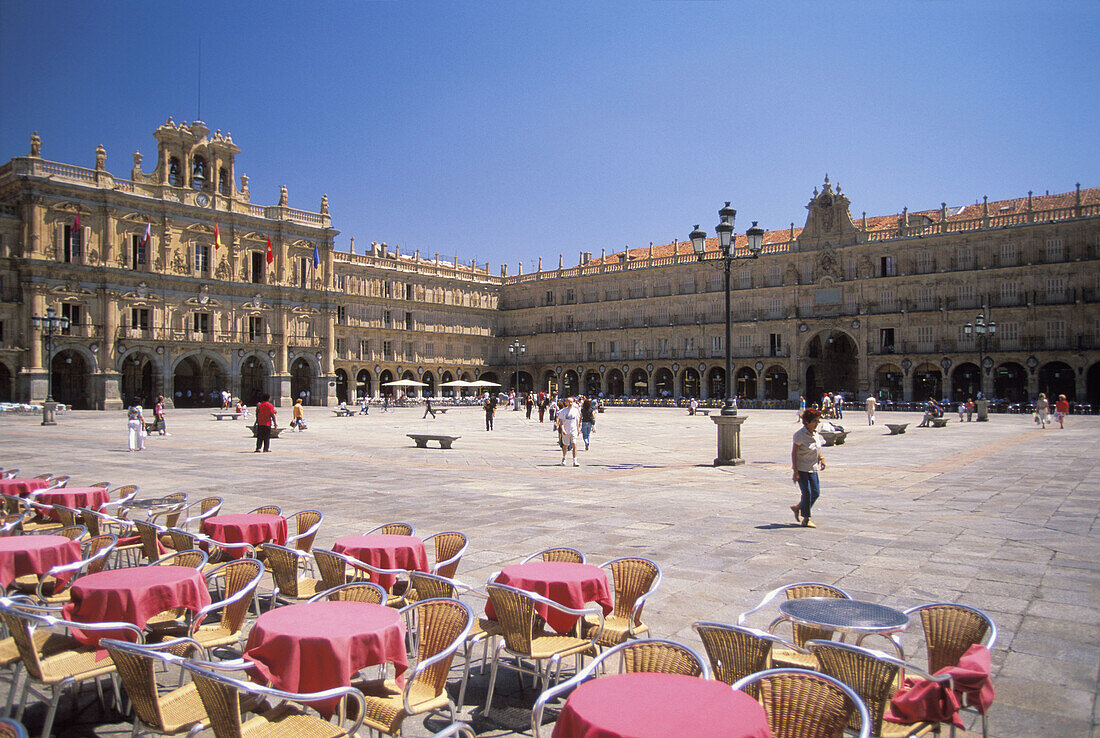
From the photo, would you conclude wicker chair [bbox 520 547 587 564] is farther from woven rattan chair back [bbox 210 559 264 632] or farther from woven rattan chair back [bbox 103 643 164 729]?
woven rattan chair back [bbox 103 643 164 729]

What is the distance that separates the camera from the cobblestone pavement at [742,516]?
4625 mm

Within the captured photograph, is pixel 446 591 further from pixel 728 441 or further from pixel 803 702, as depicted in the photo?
pixel 728 441

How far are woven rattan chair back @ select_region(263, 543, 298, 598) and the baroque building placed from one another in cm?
3895

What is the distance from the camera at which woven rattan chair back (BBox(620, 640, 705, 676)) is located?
300 cm

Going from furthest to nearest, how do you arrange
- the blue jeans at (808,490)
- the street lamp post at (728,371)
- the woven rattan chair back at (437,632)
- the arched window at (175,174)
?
the arched window at (175,174) → the street lamp post at (728,371) → the blue jeans at (808,490) → the woven rattan chair back at (437,632)

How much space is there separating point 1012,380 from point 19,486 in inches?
2030

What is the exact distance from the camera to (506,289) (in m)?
69.2

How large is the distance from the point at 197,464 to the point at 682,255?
162 ft

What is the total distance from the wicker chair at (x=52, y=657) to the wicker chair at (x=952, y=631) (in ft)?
12.9

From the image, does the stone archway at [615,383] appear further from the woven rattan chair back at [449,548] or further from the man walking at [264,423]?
the woven rattan chair back at [449,548]

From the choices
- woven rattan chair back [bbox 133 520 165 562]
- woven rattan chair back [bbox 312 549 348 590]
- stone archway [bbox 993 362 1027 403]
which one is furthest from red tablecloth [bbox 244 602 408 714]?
stone archway [bbox 993 362 1027 403]

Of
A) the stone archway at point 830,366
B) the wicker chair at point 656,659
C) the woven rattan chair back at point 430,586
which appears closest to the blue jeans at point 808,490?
the woven rattan chair back at point 430,586

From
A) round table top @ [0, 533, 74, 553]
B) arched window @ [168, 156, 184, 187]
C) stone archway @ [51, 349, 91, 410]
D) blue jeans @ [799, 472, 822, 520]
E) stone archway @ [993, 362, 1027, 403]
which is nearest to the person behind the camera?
round table top @ [0, 533, 74, 553]

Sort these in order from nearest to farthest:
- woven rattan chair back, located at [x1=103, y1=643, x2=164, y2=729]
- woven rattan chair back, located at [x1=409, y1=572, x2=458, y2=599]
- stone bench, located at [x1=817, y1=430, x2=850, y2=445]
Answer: woven rattan chair back, located at [x1=103, y1=643, x2=164, y2=729]
woven rattan chair back, located at [x1=409, y1=572, x2=458, y2=599]
stone bench, located at [x1=817, y1=430, x2=850, y2=445]
